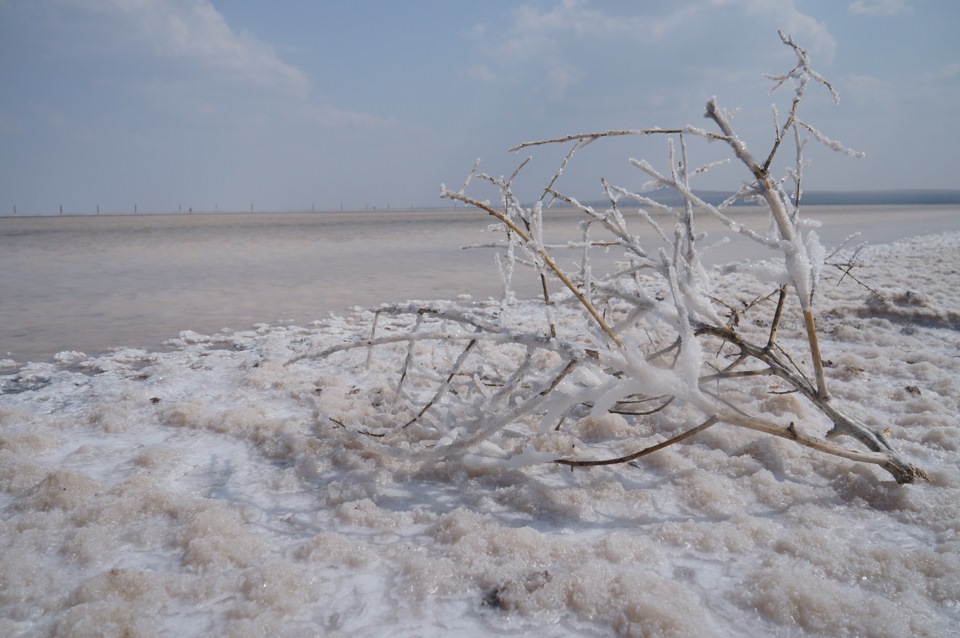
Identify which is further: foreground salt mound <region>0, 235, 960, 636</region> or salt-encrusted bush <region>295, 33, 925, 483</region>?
salt-encrusted bush <region>295, 33, 925, 483</region>

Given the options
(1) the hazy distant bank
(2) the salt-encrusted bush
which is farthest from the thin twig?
(1) the hazy distant bank

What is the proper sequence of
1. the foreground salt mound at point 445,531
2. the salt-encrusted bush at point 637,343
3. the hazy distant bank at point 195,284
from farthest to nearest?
the hazy distant bank at point 195,284
the salt-encrusted bush at point 637,343
the foreground salt mound at point 445,531

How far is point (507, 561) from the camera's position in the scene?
1448 millimetres

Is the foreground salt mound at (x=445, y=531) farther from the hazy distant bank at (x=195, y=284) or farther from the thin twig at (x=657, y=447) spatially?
the hazy distant bank at (x=195, y=284)

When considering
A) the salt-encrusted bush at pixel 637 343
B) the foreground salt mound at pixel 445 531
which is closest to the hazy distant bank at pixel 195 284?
the salt-encrusted bush at pixel 637 343

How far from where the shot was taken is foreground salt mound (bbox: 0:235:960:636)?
1.26 metres

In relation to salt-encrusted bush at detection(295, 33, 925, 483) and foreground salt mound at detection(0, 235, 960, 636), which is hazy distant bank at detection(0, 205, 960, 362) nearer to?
salt-encrusted bush at detection(295, 33, 925, 483)

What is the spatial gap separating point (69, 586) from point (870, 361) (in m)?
3.45

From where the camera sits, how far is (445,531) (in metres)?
1.58

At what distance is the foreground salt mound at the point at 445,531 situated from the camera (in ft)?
4.12

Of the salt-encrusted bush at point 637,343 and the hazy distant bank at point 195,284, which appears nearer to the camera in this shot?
the salt-encrusted bush at point 637,343

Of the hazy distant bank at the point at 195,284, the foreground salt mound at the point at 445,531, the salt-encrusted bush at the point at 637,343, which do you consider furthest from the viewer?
the hazy distant bank at the point at 195,284

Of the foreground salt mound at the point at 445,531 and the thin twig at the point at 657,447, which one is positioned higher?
the thin twig at the point at 657,447

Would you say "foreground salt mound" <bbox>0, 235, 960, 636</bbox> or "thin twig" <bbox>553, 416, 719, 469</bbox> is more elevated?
"thin twig" <bbox>553, 416, 719, 469</bbox>
